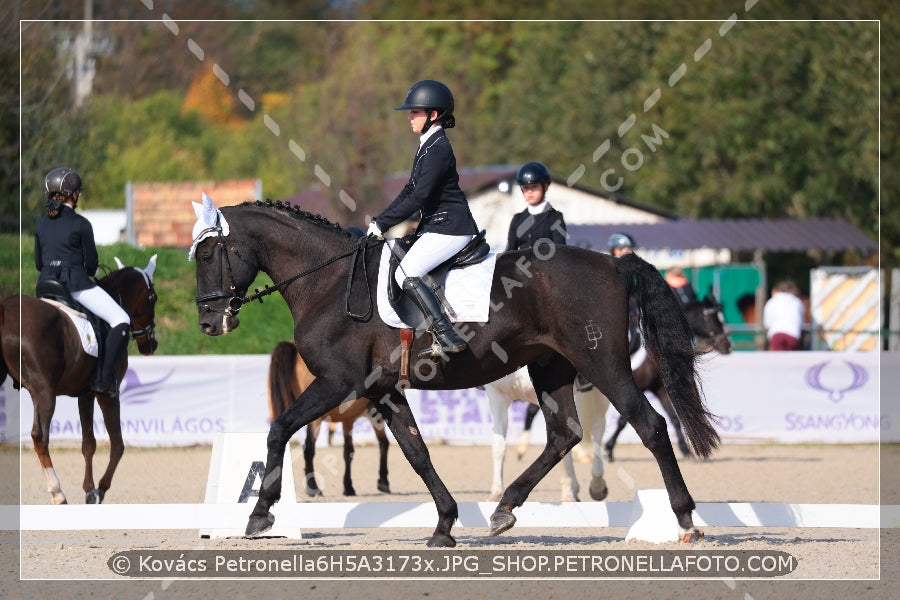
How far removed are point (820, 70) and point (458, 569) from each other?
1101 inches

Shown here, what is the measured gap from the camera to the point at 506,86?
166 feet

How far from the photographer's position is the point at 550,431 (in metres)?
8.01

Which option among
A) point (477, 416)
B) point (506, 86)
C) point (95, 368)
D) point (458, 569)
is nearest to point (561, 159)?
point (506, 86)

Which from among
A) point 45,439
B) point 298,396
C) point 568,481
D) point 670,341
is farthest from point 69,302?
point 670,341

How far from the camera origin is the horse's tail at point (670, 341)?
7785mm

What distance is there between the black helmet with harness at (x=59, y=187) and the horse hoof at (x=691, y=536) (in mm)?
5622

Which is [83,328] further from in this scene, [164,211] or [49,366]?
[164,211]

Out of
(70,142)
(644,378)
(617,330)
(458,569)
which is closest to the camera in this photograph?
(458,569)

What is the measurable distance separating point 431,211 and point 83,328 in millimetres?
3869

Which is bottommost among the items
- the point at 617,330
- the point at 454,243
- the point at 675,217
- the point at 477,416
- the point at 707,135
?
the point at 477,416

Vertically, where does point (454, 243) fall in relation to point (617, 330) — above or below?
above

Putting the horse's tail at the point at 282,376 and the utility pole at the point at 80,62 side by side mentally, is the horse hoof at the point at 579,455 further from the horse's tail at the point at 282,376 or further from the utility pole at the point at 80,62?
the utility pole at the point at 80,62

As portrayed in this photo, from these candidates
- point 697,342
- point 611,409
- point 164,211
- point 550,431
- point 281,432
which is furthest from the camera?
point 164,211

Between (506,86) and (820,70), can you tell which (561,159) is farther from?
(820,70)
